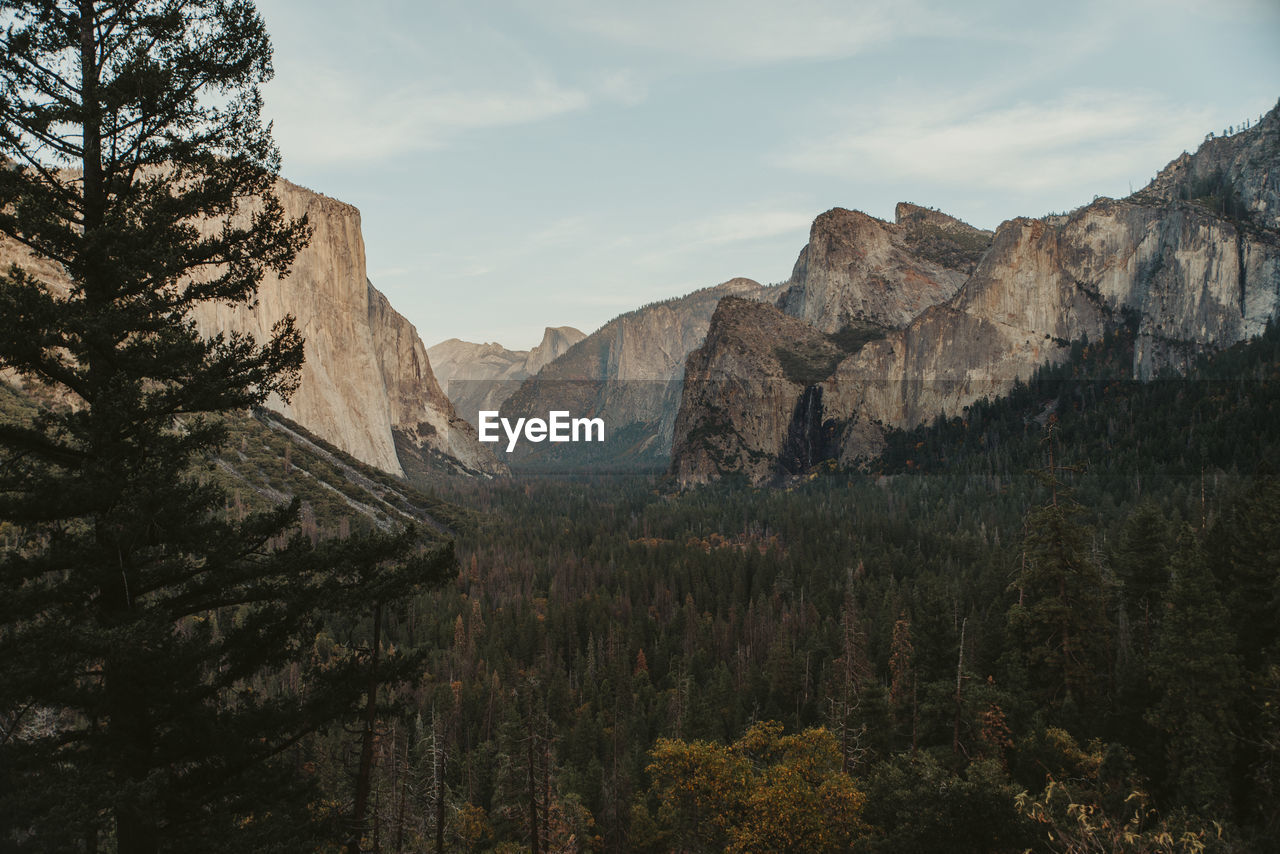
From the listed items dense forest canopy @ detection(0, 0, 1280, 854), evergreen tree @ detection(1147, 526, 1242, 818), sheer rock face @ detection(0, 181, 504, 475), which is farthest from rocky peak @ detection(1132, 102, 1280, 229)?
sheer rock face @ detection(0, 181, 504, 475)

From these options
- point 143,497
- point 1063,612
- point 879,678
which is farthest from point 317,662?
point 879,678

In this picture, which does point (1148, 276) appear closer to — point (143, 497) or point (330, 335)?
point (330, 335)

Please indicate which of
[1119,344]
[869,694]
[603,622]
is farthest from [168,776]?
[1119,344]

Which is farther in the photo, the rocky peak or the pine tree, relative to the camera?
the rocky peak

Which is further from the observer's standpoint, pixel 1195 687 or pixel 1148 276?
pixel 1148 276

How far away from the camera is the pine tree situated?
1000cm

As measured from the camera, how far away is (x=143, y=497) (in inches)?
400

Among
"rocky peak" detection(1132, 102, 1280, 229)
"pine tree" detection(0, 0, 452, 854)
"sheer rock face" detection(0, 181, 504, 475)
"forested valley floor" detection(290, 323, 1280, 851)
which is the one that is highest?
"rocky peak" detection(1132, 102, 1280, 229)

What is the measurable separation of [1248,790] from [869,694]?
14.7m

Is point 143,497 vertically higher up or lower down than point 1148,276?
lower down

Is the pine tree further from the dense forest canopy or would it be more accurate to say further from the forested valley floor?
the forested valley floor

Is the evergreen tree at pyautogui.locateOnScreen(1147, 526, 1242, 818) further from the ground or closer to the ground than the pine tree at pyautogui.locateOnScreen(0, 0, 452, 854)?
closer to the ground

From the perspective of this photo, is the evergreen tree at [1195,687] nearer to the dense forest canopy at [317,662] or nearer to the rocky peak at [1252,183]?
the dense forest canopy at [317,662]

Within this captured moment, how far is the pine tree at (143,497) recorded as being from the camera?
32.8 feet
